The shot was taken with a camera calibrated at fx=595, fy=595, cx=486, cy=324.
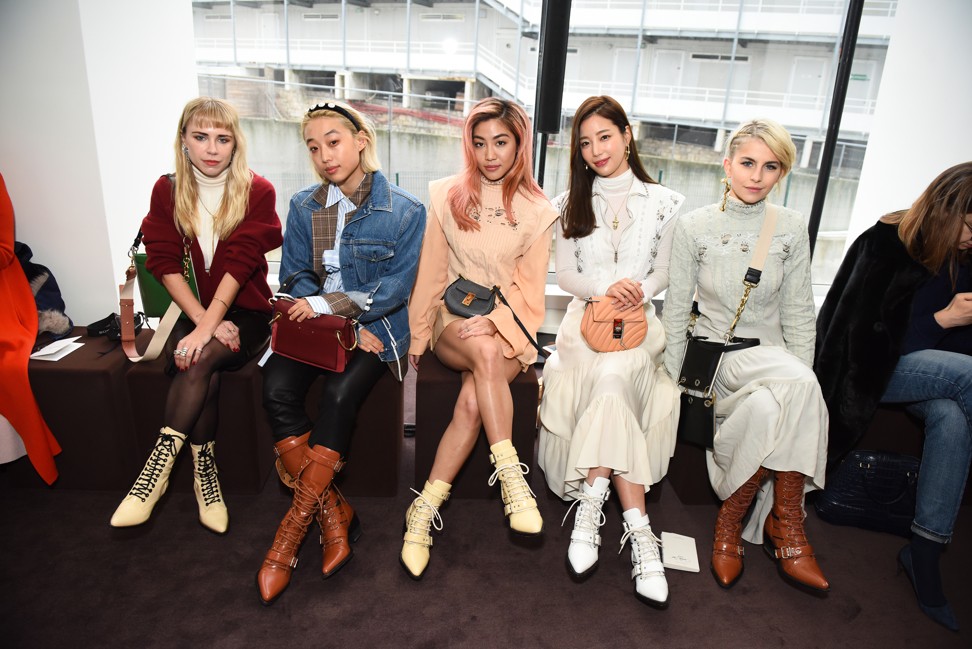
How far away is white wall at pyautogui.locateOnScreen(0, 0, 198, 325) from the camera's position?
2.55 m

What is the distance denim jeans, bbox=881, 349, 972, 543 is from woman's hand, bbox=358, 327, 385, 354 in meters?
2.01

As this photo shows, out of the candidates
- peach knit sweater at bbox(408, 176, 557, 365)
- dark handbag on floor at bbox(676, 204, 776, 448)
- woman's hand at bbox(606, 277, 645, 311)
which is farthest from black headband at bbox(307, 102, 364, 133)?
dark handbag on floor at bbox(676, 204, 776, 448)

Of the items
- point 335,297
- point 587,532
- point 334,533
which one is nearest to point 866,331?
point 587,532

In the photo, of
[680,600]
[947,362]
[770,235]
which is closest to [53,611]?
[680,600]

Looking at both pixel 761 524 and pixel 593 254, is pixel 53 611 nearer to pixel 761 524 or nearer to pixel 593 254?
pixel 593 254

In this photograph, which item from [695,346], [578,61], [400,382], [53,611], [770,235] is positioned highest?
[578,61]

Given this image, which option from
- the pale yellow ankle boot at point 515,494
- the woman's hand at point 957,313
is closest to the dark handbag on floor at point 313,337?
the pale yellow ankle boot at point 515,494

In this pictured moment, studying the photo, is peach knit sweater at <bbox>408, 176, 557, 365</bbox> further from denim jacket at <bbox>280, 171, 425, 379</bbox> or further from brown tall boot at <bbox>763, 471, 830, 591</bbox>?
brown tall boot at <bbox>763, 471, 830, 591</bbox>

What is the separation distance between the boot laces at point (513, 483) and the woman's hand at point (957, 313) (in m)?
1.76

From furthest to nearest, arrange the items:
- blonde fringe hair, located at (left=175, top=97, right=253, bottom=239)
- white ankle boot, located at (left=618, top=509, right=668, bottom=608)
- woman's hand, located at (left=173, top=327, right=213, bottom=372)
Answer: blonde fringe hair, located at (left=175, top=97, right=253, bottom=239), woman's hand, located at (left=173, top=327, right=213, bottom=372), white ankle boot, located at (left=618, top=509, right=668, bottom=608)

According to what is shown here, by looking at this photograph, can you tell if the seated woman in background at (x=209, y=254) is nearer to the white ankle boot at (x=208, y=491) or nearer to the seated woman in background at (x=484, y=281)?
the white ankle boot at (x=208, y=491)

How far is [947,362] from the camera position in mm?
2238

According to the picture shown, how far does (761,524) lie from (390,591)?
1.43 m

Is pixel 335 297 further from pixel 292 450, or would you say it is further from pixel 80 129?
pixel 80 129
